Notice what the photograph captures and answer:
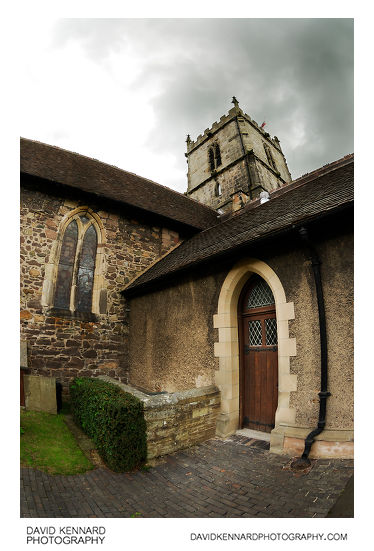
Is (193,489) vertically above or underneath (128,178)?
underneath

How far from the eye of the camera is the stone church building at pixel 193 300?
4301 mm

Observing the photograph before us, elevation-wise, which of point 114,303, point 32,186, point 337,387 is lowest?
point 337,387

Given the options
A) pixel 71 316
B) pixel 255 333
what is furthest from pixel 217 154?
pixel 255 333

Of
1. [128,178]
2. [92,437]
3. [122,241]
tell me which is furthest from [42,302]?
[128,178]

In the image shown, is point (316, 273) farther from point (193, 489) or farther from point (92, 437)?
point (92, 437)

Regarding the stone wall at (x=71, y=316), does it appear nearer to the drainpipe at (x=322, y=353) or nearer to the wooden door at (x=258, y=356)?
the wooden door at (x=258, y=356)

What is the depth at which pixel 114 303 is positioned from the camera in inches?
364

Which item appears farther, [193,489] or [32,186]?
[32,186]

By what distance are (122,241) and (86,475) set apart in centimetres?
698

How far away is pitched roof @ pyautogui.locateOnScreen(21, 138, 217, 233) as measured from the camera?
28.2 feet

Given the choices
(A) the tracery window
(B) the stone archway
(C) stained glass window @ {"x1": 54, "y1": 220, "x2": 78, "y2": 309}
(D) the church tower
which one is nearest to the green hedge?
(B) the stone archway

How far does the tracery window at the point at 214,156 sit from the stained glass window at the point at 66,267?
61.3 ft

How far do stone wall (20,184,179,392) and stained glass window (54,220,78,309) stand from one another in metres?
0.32

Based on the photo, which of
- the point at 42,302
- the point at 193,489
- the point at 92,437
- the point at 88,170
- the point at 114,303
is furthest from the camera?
the point at 88,170
